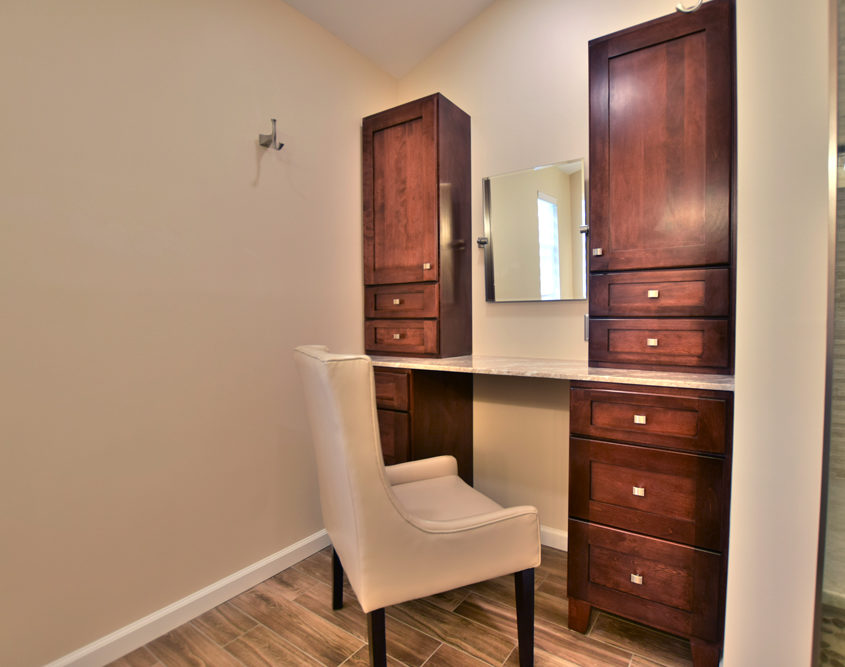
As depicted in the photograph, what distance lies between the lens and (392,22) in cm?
→ 228

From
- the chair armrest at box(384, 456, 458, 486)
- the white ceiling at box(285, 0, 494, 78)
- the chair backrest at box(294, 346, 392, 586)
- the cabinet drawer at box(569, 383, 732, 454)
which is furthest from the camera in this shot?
the white ceiling at box(285, 0, 494, 78)

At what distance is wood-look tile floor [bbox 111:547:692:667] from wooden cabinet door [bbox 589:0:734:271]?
4.41ft

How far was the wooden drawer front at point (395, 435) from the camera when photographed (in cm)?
202

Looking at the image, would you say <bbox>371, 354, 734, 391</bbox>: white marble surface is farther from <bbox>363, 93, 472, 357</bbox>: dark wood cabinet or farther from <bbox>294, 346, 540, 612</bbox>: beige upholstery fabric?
<bbox>294, 346, 540, 612</bbox>: beige upholstery fabric

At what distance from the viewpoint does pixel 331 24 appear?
2215mm

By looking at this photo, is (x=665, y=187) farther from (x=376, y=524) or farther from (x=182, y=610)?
(x=182, y=610)

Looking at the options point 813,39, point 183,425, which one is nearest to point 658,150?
point 813,39

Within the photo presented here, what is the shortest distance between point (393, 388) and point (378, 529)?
0.94 meters

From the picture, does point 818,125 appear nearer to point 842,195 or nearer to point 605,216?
point 842,195

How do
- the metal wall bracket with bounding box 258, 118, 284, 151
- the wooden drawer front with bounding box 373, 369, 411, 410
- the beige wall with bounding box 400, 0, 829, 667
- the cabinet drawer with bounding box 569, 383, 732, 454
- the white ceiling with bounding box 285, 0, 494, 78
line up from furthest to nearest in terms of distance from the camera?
1. the white ceiling with bounding box 285, 0, 494, 78
2. the wooden drawer front with bounding box 373, 369, 411, 410
3. the metal wall bracket with bounding box 258, 118, 284, 151
4. the cabinet drawer with bounding box 569, 383, 732, 454
5. the beige wall with bounding box 400, 0, 829, 667

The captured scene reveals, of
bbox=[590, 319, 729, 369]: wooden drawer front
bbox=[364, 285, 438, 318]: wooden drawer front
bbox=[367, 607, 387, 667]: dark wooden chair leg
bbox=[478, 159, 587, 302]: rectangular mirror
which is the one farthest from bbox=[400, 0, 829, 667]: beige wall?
bbox=[364, 285, 438, 318]: wooden drawer front

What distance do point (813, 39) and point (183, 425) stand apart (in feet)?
7.03

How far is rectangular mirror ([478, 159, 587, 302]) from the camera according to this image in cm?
207

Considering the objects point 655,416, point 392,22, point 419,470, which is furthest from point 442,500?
point 392,22
